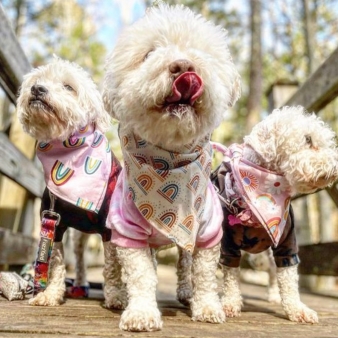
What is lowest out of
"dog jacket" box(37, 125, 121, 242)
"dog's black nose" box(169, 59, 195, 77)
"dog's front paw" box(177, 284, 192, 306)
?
"dog's front paw" box(177, 284, 192, 306)

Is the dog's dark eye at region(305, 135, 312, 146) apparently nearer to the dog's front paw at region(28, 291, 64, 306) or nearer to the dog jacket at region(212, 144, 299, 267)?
the dog jacket at region(212, 144, 299, 267)

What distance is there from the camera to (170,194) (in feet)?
7.11

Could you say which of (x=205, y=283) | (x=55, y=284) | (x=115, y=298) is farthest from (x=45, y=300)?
(x=205, y=283)

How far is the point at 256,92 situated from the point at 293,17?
545cm

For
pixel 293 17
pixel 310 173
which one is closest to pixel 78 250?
pixel 310 173

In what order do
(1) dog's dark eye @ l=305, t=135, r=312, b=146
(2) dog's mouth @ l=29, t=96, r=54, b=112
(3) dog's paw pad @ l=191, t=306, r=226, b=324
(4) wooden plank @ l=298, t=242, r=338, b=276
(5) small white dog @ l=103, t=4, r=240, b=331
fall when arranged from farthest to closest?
(4) wooden plank @ l=298, t=242, r=338, b=276 < (2) dog's mouth @ l=29, t=96, r=54, b=112 < (1) dog's dark eye @ l=305, t=135, r=312, b=146 < (3) dog's paw pad @ l=191, t=306, r=226, b=324 < (5) small white dog @ l=103, t=4, r=240, b=331

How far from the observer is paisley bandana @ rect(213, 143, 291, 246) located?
2355 millimetres

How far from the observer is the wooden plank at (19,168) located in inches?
127

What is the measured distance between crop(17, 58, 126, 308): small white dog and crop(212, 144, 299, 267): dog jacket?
0.64 m

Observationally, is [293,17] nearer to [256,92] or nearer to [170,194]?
[256,92]

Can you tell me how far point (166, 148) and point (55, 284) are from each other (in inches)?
40.9

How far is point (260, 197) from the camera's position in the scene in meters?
2.41

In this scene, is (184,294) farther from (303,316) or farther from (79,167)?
(79,167)

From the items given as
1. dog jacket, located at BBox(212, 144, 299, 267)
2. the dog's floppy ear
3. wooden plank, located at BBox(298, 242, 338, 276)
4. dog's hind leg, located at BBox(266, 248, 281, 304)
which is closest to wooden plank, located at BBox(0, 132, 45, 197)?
dog jacket, located at BBox(212, 144, 299, 267)
